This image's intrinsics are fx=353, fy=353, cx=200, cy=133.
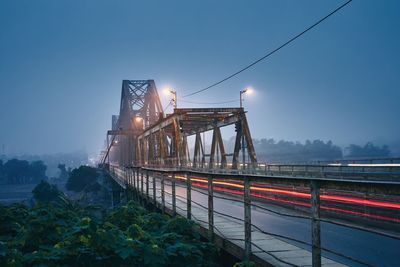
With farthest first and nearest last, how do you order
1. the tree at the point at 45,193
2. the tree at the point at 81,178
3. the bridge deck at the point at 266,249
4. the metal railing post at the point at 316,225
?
the tree at the point at 81,178 → the tree at the point at 45,193 → the bridge deck at the point at 266,249 → the metal railing post at the point at 316,225

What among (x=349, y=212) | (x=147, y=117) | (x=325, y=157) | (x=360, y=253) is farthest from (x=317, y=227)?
(x=325, y=157)

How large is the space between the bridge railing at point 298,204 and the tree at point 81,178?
6601cm

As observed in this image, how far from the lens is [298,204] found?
14.6 metres

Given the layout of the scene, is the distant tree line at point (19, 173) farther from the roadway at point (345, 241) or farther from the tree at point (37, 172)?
the roadway at point (345, 241)

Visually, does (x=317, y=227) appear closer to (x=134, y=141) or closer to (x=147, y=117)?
(x=134, y=141)

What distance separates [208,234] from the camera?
693 cm

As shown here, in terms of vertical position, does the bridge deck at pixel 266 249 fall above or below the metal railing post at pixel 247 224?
below

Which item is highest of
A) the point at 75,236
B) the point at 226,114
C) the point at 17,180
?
the point at 226,114

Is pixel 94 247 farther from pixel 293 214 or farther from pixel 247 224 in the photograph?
pixel 293 214

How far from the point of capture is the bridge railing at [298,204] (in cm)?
376

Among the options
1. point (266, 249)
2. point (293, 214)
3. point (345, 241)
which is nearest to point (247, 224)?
point (266, 249)

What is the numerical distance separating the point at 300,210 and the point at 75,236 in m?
10.5

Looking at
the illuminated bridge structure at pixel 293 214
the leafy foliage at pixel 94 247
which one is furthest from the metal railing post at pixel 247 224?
the leafy foliage at pixel 94 247

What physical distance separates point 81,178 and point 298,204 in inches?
2973
